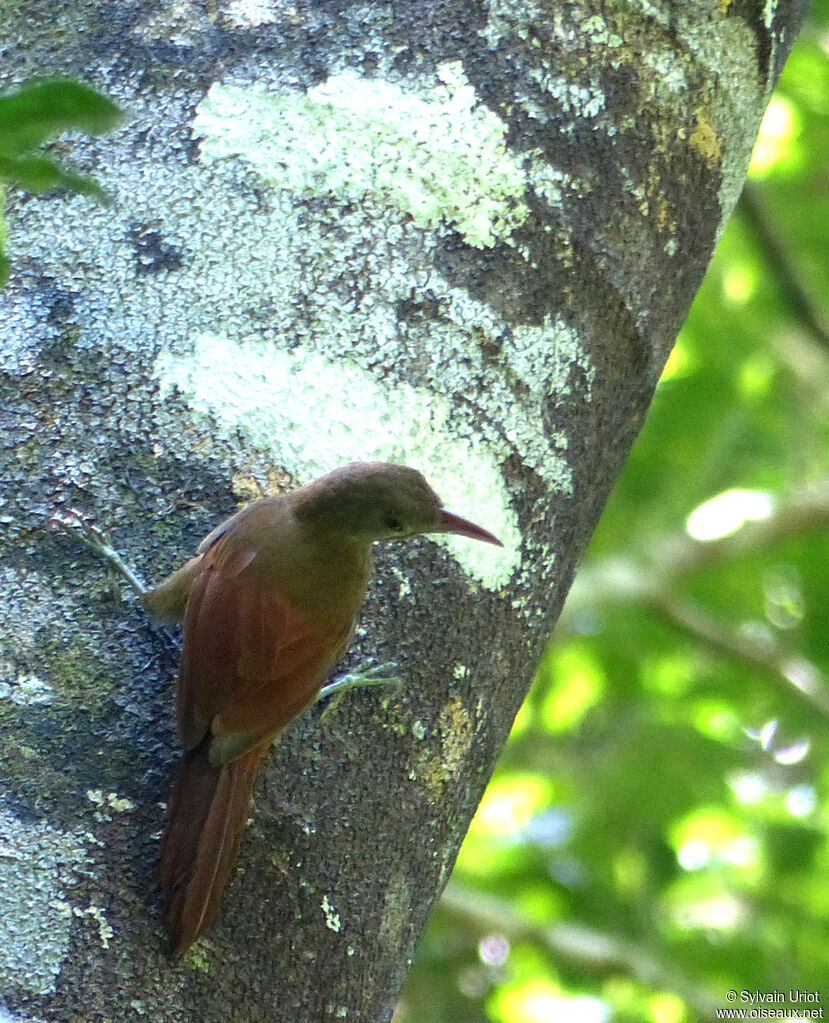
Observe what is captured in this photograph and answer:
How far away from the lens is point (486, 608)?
5.83 ft

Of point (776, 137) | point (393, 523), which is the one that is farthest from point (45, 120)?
point (776, 137)

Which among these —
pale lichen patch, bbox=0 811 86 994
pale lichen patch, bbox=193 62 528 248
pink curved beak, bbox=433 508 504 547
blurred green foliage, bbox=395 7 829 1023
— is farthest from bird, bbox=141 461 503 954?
blurred green foliage, bbox=395 7 829 1023

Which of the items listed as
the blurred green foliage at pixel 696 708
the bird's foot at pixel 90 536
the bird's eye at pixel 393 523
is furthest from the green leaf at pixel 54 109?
the blurred green foliage at pixel 696 708

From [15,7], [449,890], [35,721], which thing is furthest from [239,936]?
[449,890]

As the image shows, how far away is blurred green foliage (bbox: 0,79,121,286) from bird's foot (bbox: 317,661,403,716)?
0.82 m

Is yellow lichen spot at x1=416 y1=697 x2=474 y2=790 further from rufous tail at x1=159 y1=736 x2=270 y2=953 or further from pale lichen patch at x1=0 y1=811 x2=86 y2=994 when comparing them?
pale lichen patch at x1=0 y1=811 x2=86 y2=994

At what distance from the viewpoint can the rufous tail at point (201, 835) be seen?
138 cm

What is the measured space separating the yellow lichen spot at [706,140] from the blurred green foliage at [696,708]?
2.51 meters

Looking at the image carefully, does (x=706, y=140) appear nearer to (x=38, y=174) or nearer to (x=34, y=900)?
(x=38, y=174)

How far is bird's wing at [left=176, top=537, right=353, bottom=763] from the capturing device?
1.64 meters

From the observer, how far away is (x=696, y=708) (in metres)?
5.40

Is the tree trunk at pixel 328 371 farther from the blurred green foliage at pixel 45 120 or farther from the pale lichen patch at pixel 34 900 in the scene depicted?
the blurred green foliage at pixel 45 120

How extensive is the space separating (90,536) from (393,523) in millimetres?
448

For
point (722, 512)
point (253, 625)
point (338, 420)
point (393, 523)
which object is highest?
point (338, 420)
